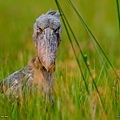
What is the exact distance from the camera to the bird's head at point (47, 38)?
14.7 ft

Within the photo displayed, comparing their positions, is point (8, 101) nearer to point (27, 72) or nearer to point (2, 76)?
point (27, 72)

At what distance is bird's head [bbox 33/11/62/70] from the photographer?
4.49m

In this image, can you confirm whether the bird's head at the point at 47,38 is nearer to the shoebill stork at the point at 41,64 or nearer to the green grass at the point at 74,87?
the shoebill stork at the point at 41,64

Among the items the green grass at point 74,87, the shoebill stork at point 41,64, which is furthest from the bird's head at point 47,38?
the green grass at point 74,87

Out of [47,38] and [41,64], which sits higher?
→ [47,38]

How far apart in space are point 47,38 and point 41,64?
0.17 meters

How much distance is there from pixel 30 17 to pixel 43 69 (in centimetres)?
609

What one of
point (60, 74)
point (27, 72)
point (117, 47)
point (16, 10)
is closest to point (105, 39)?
point (117, 47)

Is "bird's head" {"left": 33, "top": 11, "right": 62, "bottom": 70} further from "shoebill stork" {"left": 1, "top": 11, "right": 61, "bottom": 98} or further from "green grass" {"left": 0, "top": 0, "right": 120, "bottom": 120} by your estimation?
"green grass" {"left": 0, "top": 0, "right": 120, "bottom": 120}

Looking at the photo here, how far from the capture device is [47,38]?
4.58m

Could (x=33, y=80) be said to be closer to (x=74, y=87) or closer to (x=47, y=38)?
(x=47, y=38)

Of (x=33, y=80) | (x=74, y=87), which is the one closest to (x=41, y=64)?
(x=33, y=80)

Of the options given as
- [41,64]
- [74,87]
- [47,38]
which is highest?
[47,38]

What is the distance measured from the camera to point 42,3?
12.0 m
